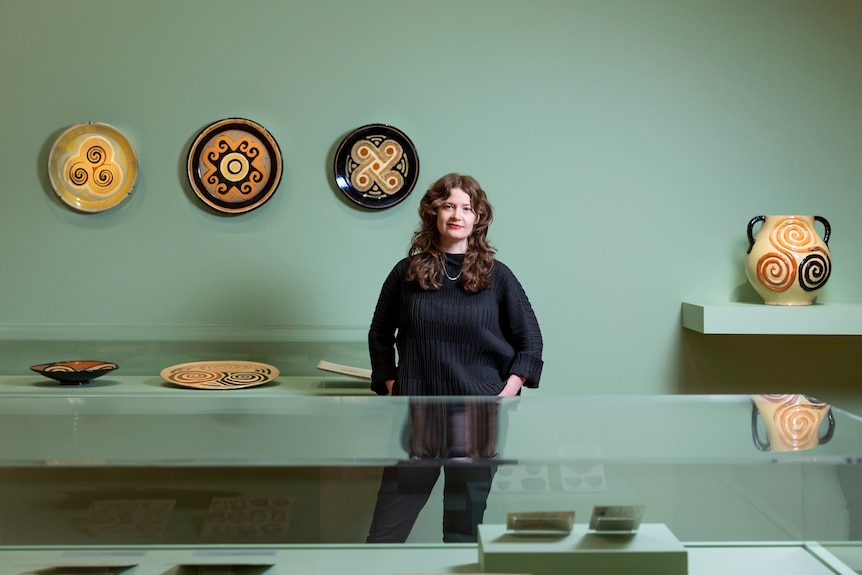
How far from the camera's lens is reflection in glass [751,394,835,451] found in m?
1.05

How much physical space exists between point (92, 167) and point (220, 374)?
94 cm

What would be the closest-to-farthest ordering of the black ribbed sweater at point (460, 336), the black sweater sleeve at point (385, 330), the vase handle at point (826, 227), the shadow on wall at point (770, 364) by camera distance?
1. the black ribbed sweater at point (460, 336)
2. the black sweater sleeve at point (385, 330)
3. the vase handle at point (826, 227)
4. the shadow on wall at point (770, 364)

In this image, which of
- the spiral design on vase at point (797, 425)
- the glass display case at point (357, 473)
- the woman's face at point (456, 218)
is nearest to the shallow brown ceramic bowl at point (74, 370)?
the woman's face at point (456, 218)

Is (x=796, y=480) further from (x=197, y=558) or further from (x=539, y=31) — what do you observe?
(x=539, y=31)

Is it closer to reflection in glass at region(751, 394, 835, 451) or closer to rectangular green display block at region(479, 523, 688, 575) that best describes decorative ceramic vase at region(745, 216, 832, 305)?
reflection in glass at region(751, 394, 835, 451)

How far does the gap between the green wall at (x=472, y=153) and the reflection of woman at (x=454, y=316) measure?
801mm

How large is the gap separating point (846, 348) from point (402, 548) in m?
2.68

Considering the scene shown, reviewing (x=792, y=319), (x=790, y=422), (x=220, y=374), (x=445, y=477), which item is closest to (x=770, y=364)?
(x=792, y=319)

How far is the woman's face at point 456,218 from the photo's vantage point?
92.4 inches

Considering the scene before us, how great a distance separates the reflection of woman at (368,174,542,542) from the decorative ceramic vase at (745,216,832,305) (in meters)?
1.10

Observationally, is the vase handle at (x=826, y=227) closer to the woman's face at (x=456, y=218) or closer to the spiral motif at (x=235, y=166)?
the woman's face at (x=456, y=218)

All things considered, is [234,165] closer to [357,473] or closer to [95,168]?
[95,168]

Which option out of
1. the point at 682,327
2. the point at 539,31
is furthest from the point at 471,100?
the point at 682,327

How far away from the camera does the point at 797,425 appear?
3.68 ft
